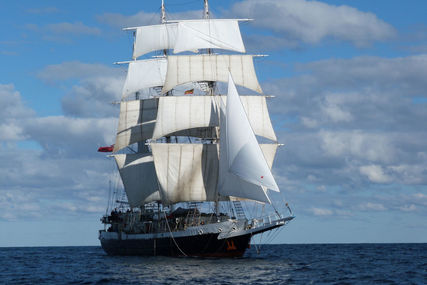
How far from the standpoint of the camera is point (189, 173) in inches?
3228

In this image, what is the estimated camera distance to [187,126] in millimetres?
A: 84375

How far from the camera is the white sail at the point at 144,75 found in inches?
4018

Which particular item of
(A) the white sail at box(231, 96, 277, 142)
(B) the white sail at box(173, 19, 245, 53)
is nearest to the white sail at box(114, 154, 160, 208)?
(B) the white sail at box(173, 19, 245, 53)

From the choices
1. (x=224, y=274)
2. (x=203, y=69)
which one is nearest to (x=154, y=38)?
(x=203, y=69)

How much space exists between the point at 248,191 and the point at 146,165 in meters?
28.7

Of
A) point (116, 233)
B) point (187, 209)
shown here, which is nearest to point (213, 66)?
point (187, 209)

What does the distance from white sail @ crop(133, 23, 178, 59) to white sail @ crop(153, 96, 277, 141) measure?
18928mm

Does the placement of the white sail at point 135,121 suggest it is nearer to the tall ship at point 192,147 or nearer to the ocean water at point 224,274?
the tall ship at point 192,147

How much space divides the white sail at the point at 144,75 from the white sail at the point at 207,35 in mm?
14516

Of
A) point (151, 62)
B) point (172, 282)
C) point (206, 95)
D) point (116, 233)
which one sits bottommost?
point (172, 282)

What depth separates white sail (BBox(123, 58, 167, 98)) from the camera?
102062 millimetres

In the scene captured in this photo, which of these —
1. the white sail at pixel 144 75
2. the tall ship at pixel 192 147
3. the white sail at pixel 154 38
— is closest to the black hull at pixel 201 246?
the tall ship at pixel 192 147

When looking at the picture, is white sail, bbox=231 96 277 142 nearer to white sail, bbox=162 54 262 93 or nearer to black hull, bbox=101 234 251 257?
white sail, bbox=162 54 262 93

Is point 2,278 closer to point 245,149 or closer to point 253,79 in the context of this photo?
point 245,149
